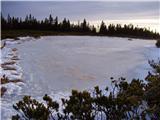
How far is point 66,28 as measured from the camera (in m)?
72.9

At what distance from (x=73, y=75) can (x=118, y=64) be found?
3.18 metres

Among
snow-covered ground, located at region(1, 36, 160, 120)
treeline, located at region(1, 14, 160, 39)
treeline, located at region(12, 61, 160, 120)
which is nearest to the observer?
treeline, located at region(12, 61, 160, 120)

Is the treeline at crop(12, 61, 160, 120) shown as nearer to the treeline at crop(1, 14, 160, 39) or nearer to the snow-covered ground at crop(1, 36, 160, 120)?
the snow-covered ground at crop(1, 36, 160, 120)

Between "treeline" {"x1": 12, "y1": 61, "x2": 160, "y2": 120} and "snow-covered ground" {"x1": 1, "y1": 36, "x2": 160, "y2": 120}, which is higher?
"treeline" {"x1": 12, "y1": 61, "x2": 160, "y2": 120}

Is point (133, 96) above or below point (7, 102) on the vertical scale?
above

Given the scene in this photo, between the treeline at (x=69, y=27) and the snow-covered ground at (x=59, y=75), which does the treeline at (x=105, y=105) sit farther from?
the treeline at (x=69, y=27)

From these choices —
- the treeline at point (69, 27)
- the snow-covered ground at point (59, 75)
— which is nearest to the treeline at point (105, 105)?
the snow-covered ground at point (59, 75)

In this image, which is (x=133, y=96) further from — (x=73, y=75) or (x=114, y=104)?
(x=73, y=75)

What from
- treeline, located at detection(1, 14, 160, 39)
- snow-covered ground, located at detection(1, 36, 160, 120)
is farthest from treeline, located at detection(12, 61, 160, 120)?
treeline, located at detection(1, 14, 160, 39)

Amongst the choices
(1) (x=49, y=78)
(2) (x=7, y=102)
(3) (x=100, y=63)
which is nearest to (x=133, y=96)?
(2) (x=7, y=102)

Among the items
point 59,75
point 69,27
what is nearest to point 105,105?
point 59,75

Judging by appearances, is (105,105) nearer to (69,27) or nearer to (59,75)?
(59,75)

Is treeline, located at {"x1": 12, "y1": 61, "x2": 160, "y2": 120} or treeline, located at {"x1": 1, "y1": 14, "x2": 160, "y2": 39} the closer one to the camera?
treeline, located at {"x1": 12, "y1": 61, "x2": 160, "y2": 120}

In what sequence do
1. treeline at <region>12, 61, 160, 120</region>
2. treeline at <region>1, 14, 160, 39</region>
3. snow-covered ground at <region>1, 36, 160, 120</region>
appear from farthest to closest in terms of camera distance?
treeline at <region>1, 14, 160, 39</region>
snow-covered ground at <region>1, 36, 160, 120</region>
treeline at <region>12, 61, 160, 120</region>
